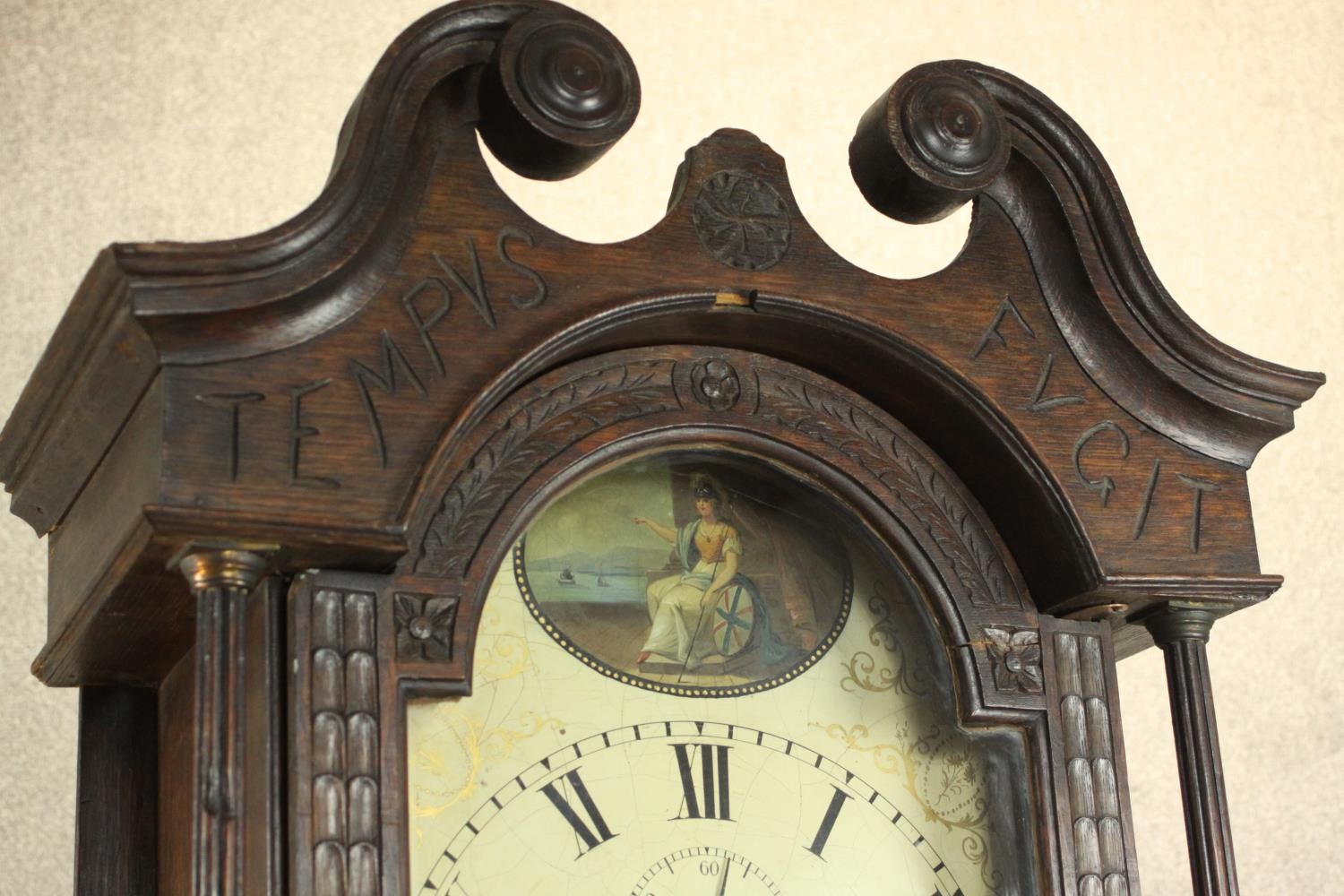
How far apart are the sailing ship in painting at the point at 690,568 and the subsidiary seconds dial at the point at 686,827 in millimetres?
58

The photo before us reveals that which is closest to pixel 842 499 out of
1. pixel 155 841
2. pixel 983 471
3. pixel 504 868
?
pixel 983 471

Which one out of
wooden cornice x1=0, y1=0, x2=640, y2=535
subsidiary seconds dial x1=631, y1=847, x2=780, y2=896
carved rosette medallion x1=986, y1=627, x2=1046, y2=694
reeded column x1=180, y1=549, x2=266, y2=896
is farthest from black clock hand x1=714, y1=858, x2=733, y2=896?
wooden cornice x1=0, y1=0, x2=640, y2=535

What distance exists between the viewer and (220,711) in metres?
1.29

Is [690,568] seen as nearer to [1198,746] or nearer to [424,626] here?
[424,626]

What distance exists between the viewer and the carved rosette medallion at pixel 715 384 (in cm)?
150

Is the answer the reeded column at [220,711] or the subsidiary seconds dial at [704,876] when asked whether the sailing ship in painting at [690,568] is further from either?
the reeded column at [220,711]

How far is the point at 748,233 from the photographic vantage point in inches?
59.6

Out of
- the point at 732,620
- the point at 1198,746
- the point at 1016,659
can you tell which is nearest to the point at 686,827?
the point at 732,620

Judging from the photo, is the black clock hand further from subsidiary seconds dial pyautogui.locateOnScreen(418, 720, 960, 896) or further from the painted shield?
the painted shield

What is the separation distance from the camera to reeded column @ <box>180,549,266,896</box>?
4.15 ft

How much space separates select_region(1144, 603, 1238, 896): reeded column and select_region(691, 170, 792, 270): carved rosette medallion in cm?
40

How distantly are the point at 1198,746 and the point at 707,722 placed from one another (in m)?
0.37

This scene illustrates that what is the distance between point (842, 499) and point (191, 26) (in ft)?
4.19

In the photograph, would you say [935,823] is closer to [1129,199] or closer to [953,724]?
[953,724]
